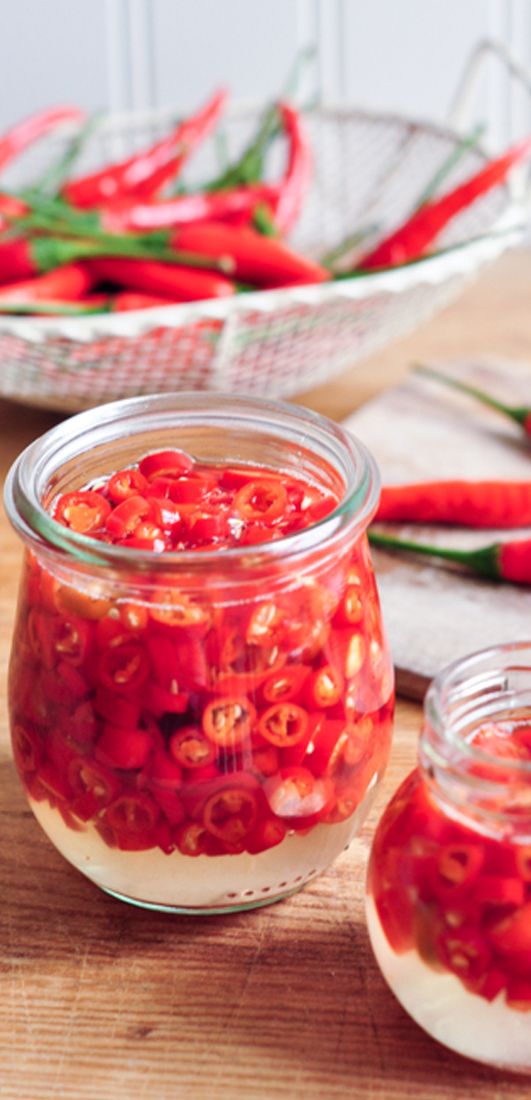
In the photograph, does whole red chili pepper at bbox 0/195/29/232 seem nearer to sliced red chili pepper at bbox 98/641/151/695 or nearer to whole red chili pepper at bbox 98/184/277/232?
whole red chili pepper at bbox 98/184/277/232

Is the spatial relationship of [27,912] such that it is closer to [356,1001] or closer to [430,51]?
[356,1001]

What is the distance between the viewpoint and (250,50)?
9.57 ft

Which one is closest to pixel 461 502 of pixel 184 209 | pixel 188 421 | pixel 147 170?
pixel 188 421

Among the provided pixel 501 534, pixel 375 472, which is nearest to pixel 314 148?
pixel 501 534

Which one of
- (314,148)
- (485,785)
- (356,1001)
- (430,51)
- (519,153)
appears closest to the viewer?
(485,785)

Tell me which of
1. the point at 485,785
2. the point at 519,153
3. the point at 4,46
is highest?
the point at 485,785

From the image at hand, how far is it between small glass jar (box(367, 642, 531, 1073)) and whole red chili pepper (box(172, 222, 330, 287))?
1.00m

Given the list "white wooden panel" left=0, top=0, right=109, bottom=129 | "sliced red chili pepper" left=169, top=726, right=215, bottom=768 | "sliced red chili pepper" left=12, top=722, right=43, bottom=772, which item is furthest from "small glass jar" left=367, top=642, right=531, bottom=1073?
"white wooden panel" left=0, top=0, right=109, bottom=129

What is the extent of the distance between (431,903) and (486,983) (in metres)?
0.05

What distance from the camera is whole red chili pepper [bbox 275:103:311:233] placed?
6.36 feet

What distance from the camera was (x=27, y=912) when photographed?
0.85 meters

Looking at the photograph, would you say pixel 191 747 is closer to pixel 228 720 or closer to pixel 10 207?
pixel 228 720

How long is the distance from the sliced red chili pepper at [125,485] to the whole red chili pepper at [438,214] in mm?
998

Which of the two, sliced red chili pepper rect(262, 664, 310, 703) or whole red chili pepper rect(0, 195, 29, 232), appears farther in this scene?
whole red chili pepper rect(0, 195, 29, 232)
